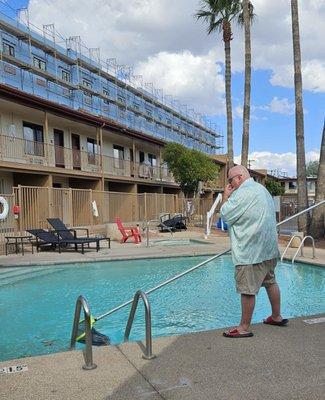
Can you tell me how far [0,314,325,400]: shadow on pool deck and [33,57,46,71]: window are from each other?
39740 mm

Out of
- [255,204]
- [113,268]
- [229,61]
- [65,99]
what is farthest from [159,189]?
[255,204]

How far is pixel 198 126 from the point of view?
3415 inches

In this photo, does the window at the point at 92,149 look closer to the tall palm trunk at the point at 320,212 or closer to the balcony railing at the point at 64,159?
the balcony railing at the point at 64,159

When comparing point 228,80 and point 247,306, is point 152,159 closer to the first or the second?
point 228,80

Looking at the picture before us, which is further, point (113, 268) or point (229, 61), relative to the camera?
point (229, 61)

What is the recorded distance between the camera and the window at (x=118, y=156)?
30172 millimetres

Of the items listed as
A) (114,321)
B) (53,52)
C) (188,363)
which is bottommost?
(114,321)

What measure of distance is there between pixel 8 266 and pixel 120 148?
21.3m

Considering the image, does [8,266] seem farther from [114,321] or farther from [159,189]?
[159,189]

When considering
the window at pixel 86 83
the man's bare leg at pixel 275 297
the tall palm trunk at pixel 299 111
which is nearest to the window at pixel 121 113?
the window at pixel 86 83

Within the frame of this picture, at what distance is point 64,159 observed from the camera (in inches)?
967

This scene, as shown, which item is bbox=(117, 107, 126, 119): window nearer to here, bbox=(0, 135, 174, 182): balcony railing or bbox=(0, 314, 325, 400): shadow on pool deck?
bbox=(0, 135, 174, 182): balcony railing

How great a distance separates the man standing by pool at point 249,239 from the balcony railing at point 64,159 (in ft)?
56.3

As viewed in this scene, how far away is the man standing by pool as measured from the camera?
4121mm
